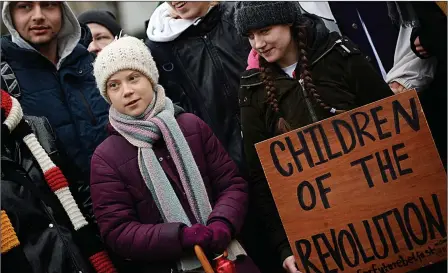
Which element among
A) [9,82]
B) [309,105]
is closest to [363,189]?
[309,105]

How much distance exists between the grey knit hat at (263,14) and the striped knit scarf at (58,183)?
1.05 m

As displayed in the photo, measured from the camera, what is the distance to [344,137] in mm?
2676

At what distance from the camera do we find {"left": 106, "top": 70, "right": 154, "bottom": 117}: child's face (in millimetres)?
2754

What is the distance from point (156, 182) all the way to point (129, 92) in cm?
42

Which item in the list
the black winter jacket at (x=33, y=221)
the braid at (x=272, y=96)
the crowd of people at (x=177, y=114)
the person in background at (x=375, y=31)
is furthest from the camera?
the person in background at (x=375, y=31)

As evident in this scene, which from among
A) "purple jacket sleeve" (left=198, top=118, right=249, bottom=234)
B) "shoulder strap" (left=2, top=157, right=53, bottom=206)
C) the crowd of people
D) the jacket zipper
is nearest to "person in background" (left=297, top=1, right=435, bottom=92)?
the crowd of people

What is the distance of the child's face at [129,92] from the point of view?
2754mm

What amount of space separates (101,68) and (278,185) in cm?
95

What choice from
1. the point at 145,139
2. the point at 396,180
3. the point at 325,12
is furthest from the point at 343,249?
the point at 325,12

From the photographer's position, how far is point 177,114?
293cm

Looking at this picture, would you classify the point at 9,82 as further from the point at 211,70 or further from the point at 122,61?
the point at 211,70

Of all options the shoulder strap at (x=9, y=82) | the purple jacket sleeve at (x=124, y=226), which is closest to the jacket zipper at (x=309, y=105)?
the purple jacket sleeve at (x=124, y=226)

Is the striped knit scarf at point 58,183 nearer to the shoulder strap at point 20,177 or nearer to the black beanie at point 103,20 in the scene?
the shoulder strap at point 20,177

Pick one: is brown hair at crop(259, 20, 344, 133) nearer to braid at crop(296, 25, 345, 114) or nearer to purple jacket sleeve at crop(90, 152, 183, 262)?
braid at crop(296, 25, 345, 114)
